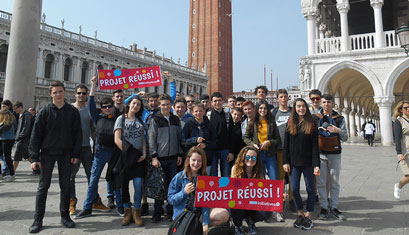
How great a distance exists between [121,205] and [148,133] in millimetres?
1127

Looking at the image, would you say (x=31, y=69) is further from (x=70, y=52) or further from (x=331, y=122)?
(x=70, y=52)

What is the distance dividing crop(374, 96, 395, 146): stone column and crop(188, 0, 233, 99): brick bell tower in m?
40.2

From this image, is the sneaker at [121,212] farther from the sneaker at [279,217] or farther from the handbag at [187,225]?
the sneaker at [279,217]

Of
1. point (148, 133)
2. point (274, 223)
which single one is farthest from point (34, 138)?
point (274, 223)

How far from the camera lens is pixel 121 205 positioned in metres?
3.75

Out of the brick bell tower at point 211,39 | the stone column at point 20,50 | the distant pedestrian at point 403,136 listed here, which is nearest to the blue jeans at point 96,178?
the distant pedestrian at point 403,136

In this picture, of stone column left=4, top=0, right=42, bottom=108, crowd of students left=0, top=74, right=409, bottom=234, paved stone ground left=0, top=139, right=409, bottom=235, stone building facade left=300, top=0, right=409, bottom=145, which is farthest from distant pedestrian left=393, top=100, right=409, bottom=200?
stone building facade left=300, top=0, right=409, bottom=145

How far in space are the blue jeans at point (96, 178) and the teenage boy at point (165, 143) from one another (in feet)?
2.13

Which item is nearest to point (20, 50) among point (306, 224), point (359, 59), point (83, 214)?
point (83, 214)

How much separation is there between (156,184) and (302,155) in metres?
1.93

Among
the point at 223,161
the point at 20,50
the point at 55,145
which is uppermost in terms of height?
the point at 20,50

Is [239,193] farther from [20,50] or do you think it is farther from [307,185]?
[20,50]

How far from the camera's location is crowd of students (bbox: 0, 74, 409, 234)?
321 centimetres

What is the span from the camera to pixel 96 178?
3.77m
